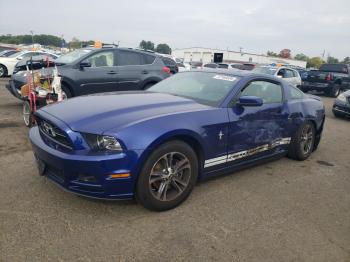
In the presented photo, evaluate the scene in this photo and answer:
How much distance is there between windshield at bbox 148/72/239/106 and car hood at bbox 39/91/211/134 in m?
0.21

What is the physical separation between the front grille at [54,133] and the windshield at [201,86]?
64.4 inches

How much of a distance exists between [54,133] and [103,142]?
0.64 metres

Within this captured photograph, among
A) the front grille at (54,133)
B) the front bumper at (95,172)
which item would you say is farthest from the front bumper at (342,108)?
the front grille at (54,133)

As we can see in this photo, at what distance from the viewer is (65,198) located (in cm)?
340

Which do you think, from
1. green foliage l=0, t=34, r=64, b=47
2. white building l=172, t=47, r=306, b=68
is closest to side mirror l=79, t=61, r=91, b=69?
white building l=172, t=47, r=306, b=68

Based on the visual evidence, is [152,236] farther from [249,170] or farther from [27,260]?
[249,170]

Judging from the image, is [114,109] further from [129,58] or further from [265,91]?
[129,58]

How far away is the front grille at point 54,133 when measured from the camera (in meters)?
3.03

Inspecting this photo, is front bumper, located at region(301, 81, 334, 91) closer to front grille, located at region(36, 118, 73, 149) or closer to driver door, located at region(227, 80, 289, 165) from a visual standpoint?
driver door, located at region(227, 80, 289, 165)

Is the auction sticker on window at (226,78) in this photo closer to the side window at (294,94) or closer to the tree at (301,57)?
the side window at (294,94)

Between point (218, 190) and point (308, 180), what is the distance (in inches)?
58.3

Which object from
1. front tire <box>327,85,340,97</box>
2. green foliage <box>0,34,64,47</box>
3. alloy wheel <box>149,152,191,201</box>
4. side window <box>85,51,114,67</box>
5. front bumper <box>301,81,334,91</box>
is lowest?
front tire <box>327,85,340,97</box>

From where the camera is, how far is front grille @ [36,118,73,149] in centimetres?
303

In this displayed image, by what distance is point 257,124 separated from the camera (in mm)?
4168
